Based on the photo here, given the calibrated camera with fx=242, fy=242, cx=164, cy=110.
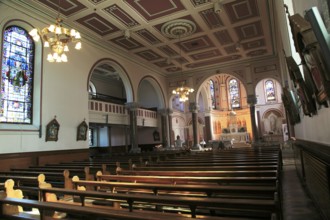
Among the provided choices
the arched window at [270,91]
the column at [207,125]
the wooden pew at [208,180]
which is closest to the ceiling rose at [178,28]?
the wooden pew at [208,180]

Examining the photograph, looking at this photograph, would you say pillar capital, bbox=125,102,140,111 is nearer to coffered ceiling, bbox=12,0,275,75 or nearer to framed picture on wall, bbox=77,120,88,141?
A: coffered ceiling, bbox=12,0,275,75

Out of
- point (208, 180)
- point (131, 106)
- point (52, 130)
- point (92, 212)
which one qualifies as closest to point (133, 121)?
point (131, 106)

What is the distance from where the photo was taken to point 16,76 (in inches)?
311

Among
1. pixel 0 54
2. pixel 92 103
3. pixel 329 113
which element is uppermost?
pixel 0 54

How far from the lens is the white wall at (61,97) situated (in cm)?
762

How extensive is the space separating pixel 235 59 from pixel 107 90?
9.03 meters

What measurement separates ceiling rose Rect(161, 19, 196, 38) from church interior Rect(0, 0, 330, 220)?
5 centimetres

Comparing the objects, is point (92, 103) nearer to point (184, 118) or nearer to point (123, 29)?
point (123, 29)

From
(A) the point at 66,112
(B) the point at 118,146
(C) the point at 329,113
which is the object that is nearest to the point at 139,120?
(B) the point at 118,146

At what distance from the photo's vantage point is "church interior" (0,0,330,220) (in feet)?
7.96

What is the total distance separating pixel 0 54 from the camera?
7.24 metres

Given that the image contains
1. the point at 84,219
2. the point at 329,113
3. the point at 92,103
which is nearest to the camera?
the point at 329,113

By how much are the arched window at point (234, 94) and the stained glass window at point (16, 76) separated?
19.2 m

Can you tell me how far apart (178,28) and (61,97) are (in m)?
5.69
